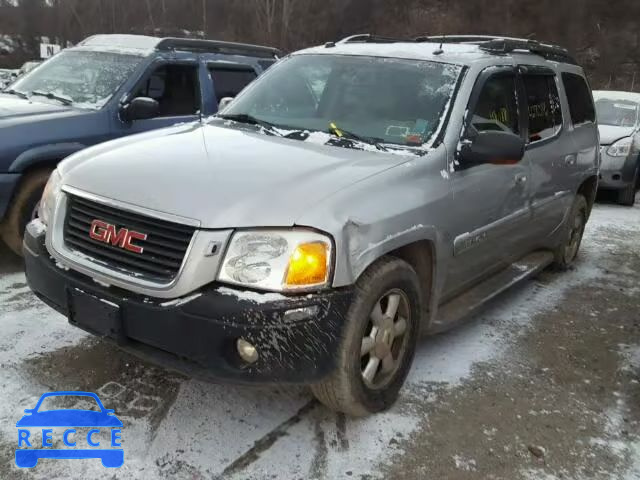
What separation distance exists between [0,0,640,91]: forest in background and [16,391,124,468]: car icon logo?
44.2 meters

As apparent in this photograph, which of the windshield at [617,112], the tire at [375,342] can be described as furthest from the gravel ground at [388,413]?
the windshield at [617,112]

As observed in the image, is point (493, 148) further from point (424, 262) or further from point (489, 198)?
point (424, 262)

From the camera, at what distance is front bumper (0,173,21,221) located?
14.8 ft

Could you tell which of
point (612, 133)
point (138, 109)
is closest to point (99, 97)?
point (138, 109)

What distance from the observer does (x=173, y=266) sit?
8.41 feet

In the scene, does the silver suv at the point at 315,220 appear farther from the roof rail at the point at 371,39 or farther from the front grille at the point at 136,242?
the roof rail at the point at 371,39

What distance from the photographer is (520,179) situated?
13.2ft

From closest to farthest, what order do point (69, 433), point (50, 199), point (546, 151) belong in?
point (69, 433), point (50, 199), point (546, 151)

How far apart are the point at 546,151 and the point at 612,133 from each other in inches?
225

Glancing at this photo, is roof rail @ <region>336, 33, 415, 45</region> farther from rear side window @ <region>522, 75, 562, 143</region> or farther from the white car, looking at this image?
the white car

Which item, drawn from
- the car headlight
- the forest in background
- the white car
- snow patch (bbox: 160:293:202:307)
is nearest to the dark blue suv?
snow patch (bbox: 160:293:202:307)

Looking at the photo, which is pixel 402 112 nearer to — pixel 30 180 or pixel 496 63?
pixel 496 63

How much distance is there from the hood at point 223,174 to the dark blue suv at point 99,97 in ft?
5.42

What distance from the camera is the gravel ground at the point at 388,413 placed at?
2709mm
